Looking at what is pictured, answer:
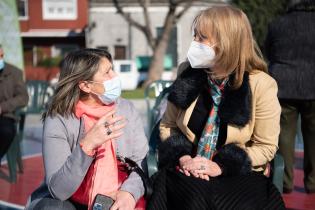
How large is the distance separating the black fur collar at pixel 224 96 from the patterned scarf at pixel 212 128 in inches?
1.3

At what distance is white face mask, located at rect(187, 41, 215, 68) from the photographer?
3.15 meters

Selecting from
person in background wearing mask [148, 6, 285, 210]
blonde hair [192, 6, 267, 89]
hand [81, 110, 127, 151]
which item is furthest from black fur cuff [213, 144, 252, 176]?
hand [81, 110, 127, 151]

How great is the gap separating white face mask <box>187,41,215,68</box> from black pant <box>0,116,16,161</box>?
3063mm

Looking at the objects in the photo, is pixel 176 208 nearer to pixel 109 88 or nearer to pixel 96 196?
pixel 96 196

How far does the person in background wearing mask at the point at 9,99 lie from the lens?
19.1ft

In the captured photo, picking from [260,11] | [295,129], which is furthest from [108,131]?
[260,11]

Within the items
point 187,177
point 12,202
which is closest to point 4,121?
point 12,202

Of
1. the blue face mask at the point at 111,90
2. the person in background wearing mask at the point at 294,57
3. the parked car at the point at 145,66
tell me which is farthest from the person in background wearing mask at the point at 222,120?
the parked car at the point at 145,66

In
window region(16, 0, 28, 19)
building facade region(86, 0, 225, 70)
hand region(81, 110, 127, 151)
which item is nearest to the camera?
hand region(81, 110, 127, 151)

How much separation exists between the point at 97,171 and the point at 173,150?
470mm

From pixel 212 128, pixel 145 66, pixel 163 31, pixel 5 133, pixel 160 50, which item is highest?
pixel 212 128

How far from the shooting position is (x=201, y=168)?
3059 mm

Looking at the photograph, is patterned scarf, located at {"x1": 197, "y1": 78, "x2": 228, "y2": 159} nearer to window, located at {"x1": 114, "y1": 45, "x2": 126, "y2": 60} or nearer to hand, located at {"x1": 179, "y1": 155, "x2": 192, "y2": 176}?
hand, located at {"x1": 179, "y1": 155, "x2": 192, "y2": 176}

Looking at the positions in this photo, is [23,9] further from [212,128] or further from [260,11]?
[212,128]
